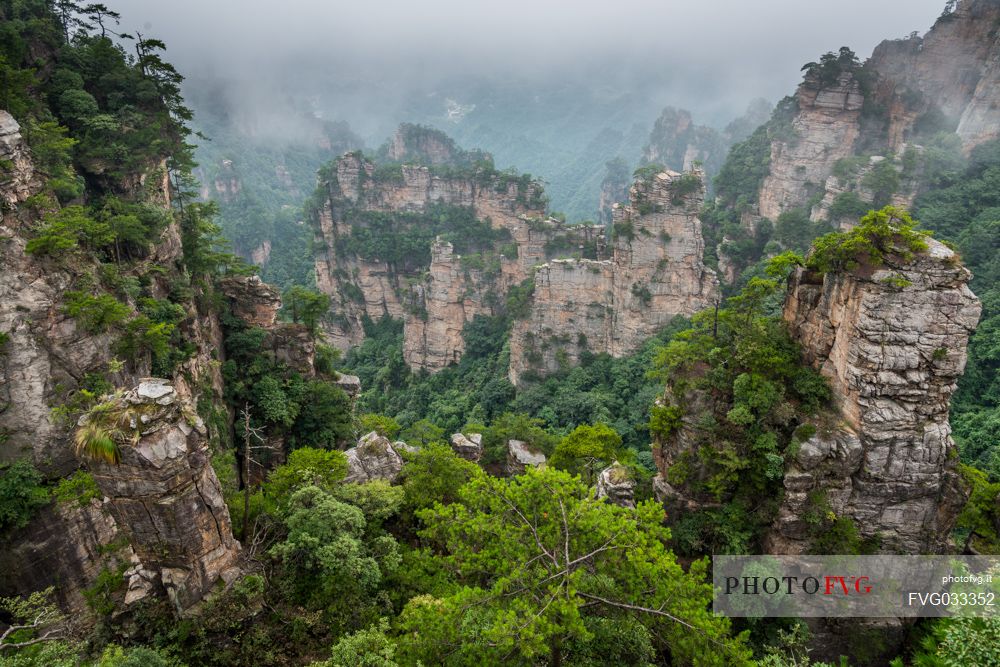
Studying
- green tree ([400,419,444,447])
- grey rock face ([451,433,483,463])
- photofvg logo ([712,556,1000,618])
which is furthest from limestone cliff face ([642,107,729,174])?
photofvg logo ([712,556,1000,618])

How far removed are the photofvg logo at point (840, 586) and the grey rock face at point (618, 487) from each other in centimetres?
286

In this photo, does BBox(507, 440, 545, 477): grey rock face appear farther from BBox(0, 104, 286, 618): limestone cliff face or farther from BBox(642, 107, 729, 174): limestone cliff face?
BBox(642, 107, 729, 174): limestone cliff face

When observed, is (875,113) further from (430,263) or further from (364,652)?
(364,652)

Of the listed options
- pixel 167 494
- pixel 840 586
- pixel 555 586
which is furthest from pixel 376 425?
pixel 840 586

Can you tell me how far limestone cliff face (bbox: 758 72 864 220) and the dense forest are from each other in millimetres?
8950

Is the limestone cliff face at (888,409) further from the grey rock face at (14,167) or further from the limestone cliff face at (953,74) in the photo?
the limestone cliff face at (953,74)

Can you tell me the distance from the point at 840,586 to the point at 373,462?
14.0 metres

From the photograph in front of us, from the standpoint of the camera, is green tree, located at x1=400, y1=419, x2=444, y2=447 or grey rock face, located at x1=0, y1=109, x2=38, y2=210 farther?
green tree, located at x1=400, y1=419, x2=444, y2=447

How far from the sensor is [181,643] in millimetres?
9523

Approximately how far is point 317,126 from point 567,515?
139308mm

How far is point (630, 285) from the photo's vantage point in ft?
123

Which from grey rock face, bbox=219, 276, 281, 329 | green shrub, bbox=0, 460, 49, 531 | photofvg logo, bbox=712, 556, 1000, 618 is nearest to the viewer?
green shrub, bbox=0, 460, 49, 531

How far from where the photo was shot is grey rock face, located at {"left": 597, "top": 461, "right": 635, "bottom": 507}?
16031mm

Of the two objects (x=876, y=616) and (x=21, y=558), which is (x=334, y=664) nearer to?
(x=21, y=558)
